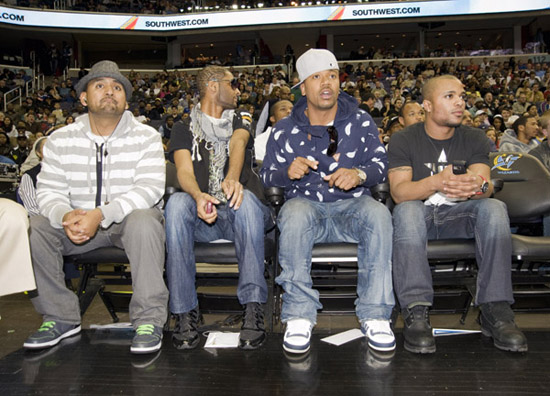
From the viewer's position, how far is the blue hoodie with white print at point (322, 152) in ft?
7.89

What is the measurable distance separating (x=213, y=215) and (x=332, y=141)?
0.70 meters

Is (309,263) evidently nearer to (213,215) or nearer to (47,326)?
(213,215)

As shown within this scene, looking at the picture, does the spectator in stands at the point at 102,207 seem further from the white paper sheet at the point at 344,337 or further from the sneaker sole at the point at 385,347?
the sneaker sole at the point at 385,347

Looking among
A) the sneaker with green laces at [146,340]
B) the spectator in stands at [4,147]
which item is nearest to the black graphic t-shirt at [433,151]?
the sneaker with green laces at [146,340]

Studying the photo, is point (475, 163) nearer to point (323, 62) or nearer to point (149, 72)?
point (323, 62)

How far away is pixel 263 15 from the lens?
20062 millimetres

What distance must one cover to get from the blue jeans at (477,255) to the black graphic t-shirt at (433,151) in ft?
1.07

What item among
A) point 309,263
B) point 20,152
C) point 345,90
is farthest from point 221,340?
point 345,90

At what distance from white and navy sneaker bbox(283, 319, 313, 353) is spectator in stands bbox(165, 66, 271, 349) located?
140mm

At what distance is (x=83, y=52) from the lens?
2328 centimetres

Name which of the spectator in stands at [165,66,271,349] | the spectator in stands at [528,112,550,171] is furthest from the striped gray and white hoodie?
the spectator in stands at [528,112,550,171]

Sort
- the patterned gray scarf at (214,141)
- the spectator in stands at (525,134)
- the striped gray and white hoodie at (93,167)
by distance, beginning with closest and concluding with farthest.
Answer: the striped gray and white hoodie at (93,167), the patterned gray scarf at (214,141), the spectator in stands at (525,134)

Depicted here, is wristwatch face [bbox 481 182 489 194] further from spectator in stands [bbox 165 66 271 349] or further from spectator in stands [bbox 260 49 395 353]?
spectator in stands [bbox 165 66 271 349]

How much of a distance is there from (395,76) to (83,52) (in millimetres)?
15271
